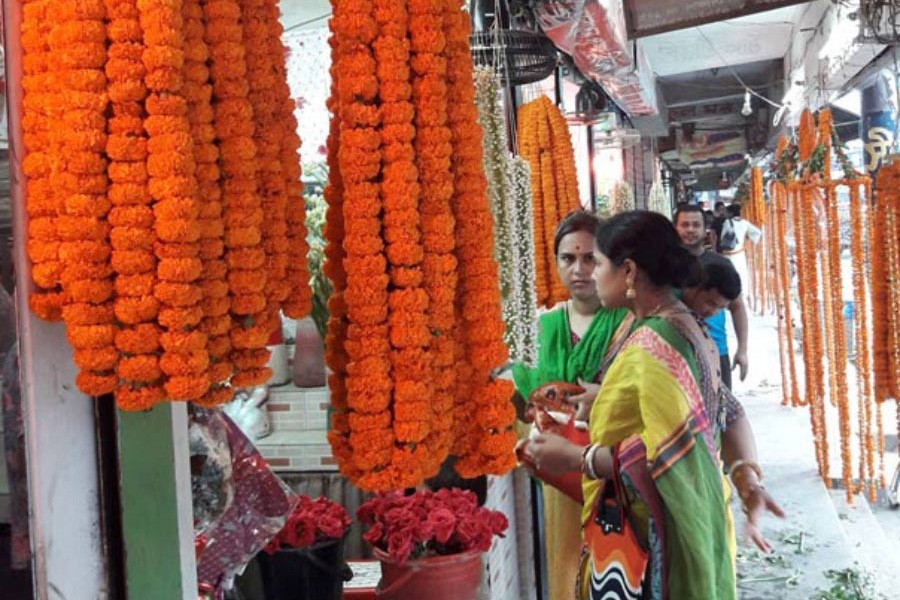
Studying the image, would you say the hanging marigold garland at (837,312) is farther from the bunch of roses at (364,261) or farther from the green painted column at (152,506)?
the green painted column at (152,506)

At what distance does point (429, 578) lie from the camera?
1.92m

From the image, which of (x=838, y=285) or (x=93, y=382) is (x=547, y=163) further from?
(x=93, y=382)

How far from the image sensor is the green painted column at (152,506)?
123 cm

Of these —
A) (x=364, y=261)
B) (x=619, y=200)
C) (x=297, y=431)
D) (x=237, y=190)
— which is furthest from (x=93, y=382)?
(x=619, y=200)

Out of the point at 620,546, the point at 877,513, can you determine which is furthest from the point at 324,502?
the point at 877,513

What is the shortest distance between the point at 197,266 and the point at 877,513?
571 centimetres

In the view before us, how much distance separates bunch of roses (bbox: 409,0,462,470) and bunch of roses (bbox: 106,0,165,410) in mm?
461

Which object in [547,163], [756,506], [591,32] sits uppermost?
[591,32]

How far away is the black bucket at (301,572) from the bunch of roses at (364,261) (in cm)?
63

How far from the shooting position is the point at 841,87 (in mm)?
6164

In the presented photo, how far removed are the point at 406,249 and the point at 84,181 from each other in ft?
1.55

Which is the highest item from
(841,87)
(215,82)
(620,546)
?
(841,87)

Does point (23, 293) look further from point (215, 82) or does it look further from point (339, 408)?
point (339, 408)

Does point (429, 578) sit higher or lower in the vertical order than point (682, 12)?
lower
